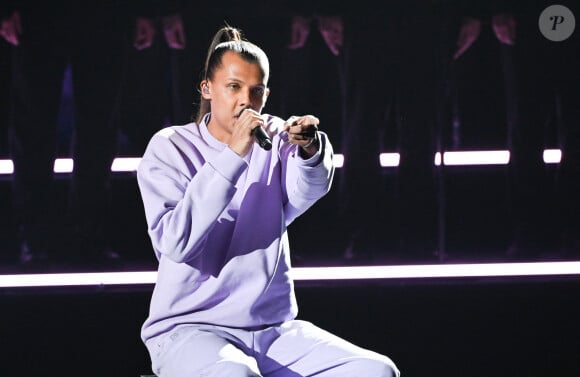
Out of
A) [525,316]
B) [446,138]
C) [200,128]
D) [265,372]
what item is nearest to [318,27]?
[446,138]

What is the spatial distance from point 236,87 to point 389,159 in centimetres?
117

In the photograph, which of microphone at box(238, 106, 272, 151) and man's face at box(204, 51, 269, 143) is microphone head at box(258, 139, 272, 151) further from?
man's face at box(204, 51, 269, 143)

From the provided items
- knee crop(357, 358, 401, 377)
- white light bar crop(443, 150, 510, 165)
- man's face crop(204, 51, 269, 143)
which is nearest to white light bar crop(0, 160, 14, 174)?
man's face crop(204, 51, 269, 143)

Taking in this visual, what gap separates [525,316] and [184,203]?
171cm

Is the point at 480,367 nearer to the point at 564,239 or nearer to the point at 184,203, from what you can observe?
the point at 564,239

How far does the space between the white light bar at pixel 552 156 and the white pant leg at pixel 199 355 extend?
5.26 ft

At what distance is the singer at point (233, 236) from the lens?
1.86 meters

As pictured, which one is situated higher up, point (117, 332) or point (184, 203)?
point (184, 203)

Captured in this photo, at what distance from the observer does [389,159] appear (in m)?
3.10

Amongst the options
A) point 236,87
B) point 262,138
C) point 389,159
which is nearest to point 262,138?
point 262,138

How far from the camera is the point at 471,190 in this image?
309 centimetres

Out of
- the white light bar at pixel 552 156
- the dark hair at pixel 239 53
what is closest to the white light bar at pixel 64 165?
the dark hair at pixel 239 53

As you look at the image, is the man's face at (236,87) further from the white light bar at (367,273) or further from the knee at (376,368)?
the white light bar at (367,273)

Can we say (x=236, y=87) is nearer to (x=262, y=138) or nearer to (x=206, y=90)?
(x=206, y=90)
